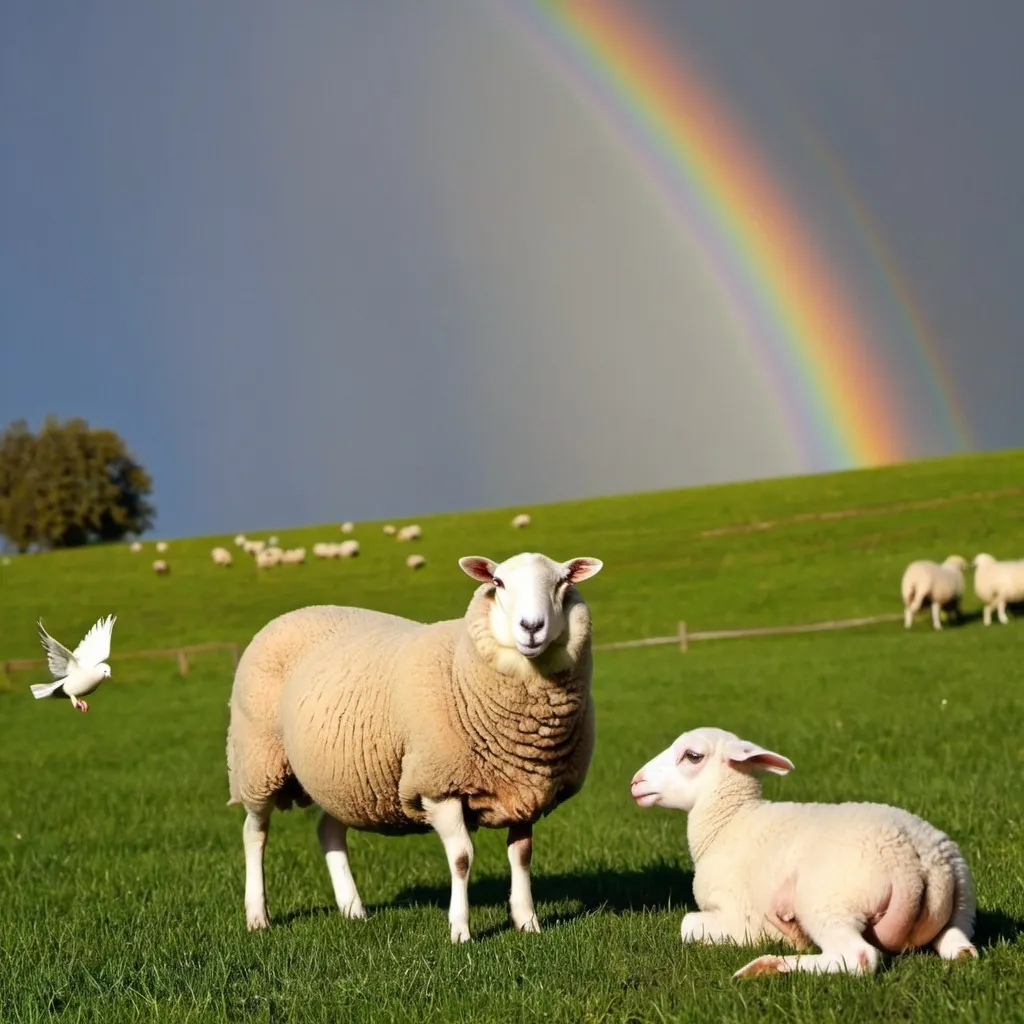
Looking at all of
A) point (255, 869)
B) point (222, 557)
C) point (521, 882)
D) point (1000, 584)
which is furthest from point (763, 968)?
point (222, 557)

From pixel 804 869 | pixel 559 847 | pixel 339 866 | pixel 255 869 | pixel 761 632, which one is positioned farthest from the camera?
pixel 761 632

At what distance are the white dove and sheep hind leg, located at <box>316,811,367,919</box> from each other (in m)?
3.24

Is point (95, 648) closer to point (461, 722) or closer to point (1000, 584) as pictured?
point (461, 722)

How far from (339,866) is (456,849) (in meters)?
1.69

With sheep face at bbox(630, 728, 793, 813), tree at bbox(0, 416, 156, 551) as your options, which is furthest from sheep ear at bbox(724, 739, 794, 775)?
tree at bbox(0, 416, 156, 551)

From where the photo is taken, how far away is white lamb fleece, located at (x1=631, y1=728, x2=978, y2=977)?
16.9ft

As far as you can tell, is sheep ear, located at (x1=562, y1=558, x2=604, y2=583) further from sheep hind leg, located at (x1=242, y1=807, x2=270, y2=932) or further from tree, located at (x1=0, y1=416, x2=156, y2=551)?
tree, located at (x1=0, y1=416, x2=156, y2=551)

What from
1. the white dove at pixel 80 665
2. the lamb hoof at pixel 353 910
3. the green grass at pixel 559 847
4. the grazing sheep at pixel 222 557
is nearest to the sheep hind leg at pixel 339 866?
the lamb hoof at pixel 353 910

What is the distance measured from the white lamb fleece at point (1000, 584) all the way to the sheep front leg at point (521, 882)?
27.4 metres

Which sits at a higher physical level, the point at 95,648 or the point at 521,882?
the point at 95,648

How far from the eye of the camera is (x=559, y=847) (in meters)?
10.3

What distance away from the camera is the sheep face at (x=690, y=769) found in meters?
6.38

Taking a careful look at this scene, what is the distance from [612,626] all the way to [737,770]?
1235 inches

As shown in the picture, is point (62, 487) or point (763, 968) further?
point (62, 487)
